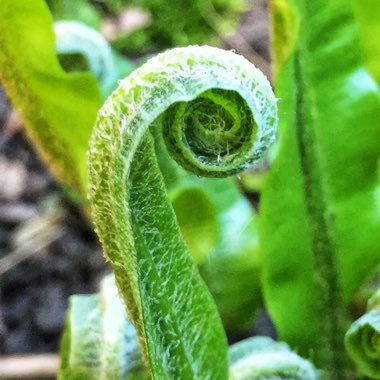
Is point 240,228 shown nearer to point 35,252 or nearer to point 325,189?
point 325,189

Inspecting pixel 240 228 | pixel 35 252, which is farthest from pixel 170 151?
pixel 35 252

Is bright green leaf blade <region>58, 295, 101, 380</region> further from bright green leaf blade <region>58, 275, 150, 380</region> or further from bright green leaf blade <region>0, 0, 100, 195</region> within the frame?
bright green leaf blade <region>0, 0, 100, 195</region>

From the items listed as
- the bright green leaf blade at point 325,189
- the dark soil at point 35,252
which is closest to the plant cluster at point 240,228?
the bright green leaf blade at point 325,189

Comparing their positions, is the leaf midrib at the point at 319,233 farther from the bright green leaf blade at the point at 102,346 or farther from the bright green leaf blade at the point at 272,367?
the bright green leaf blade at the point at 102,346

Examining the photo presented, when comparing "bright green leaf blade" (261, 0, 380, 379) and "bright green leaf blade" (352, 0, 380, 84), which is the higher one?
"bright green leaf blade" (352, 0, 380, 84)

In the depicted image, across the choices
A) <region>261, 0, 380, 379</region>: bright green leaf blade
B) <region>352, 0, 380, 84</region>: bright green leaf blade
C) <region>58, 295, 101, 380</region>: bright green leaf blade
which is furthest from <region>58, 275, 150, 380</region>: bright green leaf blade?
<region>352, 0, 380, 84</region>: bright green leaf blade

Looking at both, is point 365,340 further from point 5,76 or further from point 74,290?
point 74,290

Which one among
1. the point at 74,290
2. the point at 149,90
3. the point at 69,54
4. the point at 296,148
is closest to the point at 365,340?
the point at 296,148
